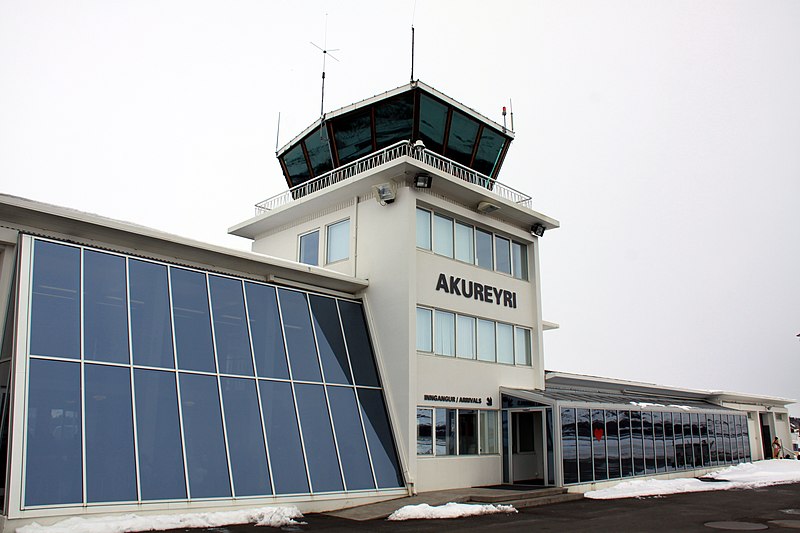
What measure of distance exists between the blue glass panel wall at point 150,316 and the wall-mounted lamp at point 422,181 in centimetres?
742

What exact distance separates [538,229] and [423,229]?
5.41 metres

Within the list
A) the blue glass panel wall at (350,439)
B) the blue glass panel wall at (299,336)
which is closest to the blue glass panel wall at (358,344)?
the blue glass panel wall at (350,439)

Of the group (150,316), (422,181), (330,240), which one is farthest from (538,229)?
(150,316)

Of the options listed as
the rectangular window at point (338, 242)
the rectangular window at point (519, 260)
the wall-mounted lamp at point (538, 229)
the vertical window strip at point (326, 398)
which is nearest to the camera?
the vertical window strip at point (326, 398)

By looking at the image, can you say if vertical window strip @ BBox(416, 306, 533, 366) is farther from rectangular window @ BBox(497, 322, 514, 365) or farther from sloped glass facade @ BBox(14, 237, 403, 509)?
sloped glass facade @ BBox(14, 237, 403, 509)

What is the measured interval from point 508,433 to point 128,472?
1175 cm

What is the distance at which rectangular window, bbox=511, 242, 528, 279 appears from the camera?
74.7ft

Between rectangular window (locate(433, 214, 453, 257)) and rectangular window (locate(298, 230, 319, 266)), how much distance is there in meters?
4.12

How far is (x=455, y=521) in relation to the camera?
1399cm

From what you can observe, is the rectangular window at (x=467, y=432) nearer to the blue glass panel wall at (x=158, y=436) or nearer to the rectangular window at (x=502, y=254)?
the rectangular window at (x=502, y=254)

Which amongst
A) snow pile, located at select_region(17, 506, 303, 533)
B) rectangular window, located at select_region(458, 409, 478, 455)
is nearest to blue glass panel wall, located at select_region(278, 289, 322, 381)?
snow pile, located at select_region(17, 506, 303, 533)

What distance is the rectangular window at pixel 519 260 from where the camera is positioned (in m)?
22.8

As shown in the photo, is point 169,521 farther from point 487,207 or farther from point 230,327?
point 487,207

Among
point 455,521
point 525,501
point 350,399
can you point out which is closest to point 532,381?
point 525,501
